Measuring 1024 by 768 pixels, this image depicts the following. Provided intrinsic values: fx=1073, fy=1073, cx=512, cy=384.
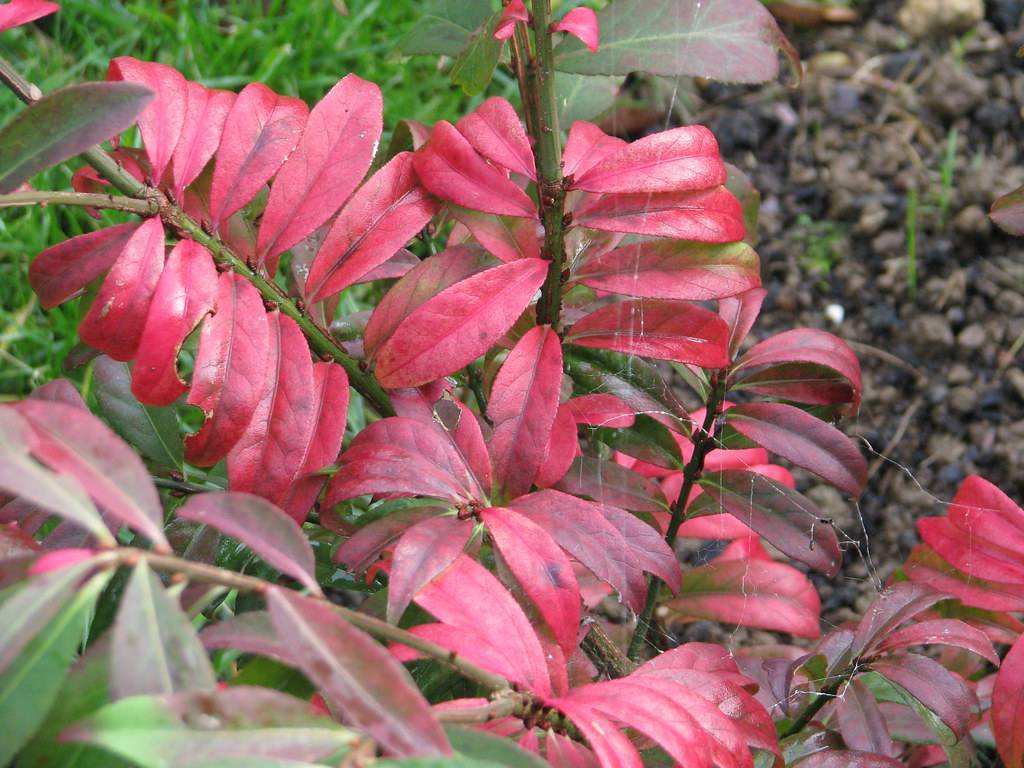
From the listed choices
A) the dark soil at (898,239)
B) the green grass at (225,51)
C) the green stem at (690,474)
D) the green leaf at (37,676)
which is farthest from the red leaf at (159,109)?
the dark soil at (898,239)

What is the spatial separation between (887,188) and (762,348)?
145cm

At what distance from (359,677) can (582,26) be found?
635mm

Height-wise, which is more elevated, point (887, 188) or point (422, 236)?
point (422, 236)

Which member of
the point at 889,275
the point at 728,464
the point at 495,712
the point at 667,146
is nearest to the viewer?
the point at 495,712

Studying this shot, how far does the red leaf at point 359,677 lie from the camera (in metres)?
0.57

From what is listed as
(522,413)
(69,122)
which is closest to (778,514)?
(522,413)

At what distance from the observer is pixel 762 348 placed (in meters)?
1.21

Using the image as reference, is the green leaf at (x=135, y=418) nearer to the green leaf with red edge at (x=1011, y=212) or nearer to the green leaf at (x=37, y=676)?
the green leaf at (x=37, y=676)

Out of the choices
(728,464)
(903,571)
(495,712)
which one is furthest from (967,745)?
(495,712)

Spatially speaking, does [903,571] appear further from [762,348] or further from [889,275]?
[889,275]

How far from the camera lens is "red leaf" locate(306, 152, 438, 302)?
3.38 ft

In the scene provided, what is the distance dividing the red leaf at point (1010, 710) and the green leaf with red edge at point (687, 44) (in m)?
0.66

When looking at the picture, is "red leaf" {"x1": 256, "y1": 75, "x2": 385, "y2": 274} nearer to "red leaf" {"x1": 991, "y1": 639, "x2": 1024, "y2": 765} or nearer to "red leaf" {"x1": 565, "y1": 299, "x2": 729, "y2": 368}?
"red leaf" {"x1": 565, "y1": 299, "x2": 729, "y2": 368}

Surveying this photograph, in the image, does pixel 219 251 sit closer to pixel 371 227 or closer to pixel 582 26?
pixel 371 227
